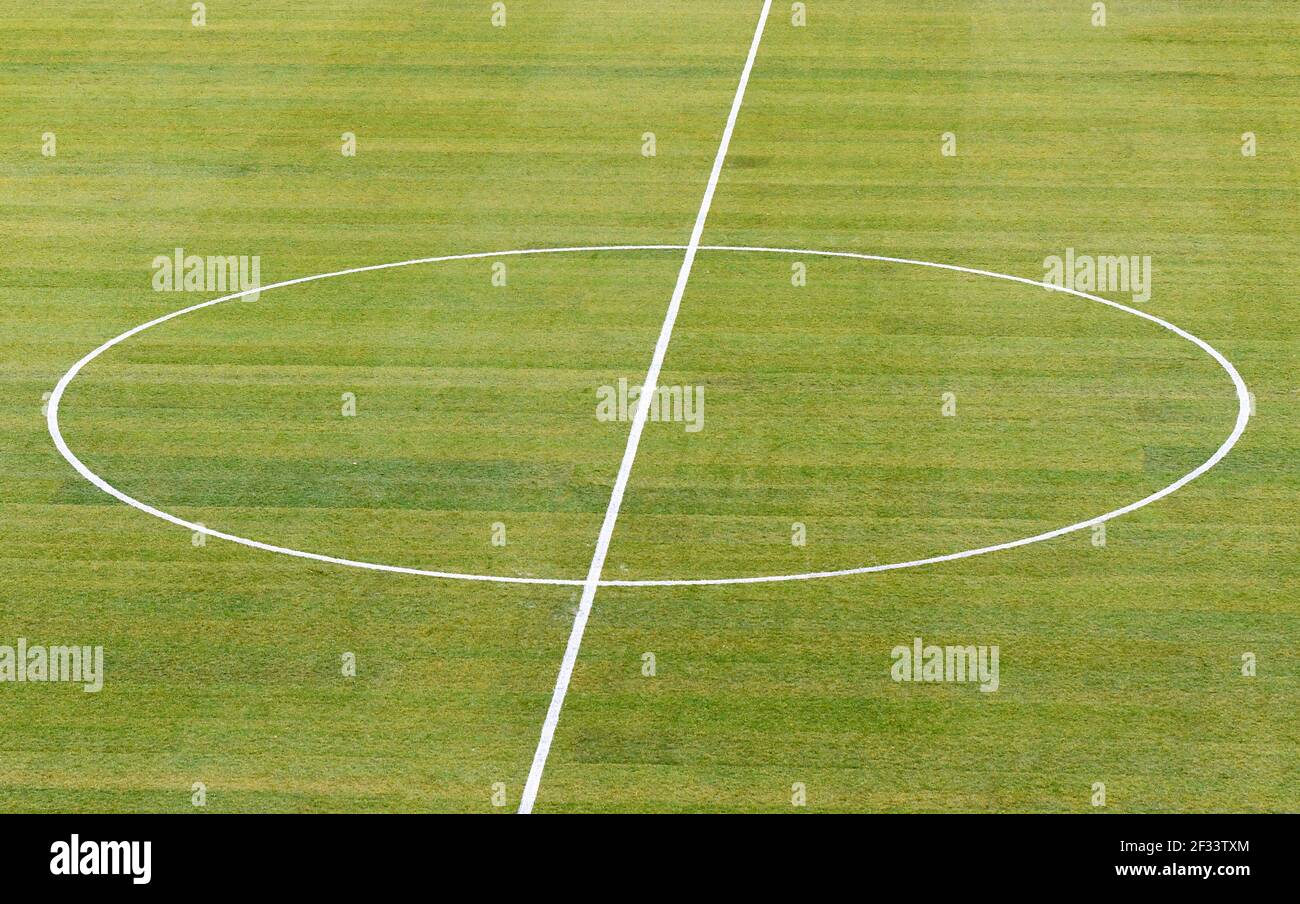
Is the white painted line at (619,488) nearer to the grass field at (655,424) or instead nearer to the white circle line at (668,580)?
the grass field at (655,424)

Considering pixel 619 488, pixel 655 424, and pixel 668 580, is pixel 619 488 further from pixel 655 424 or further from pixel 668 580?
pixel 668 580

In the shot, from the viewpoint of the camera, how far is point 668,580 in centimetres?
1719

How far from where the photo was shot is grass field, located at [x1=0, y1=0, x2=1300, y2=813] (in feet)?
48.6

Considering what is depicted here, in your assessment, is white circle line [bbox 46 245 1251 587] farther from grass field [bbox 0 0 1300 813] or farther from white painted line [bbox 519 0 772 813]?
white painted line [bbox 519 0 772 813]

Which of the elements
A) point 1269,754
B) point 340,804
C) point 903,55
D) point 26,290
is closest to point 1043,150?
point 903,55

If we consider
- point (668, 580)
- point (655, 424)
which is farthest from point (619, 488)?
point (668, 580)

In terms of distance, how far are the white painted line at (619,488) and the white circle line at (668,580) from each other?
429 millimetres

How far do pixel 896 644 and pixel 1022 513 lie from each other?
9.41 feet

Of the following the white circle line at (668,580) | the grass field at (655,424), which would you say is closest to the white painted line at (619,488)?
the grass field at (655,424)

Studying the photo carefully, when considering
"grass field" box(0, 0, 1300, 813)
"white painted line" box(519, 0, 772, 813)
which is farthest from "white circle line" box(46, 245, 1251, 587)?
"white painted line" box(519, 0, 772, 813)

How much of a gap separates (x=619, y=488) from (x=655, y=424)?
63.2 inches
